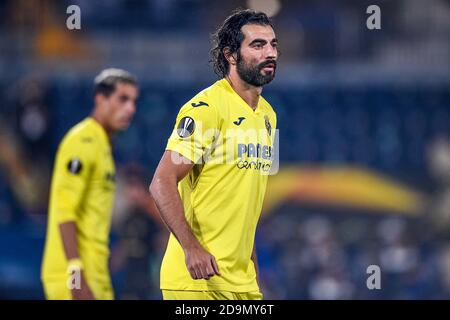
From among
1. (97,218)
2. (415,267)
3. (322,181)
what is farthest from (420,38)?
(97,218)

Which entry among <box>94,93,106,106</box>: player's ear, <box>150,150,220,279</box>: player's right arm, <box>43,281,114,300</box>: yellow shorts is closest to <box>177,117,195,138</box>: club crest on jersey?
<box>150,150,220,279</box>: player's right arm

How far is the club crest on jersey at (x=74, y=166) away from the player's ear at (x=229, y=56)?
253cm

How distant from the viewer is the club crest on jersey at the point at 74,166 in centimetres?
828

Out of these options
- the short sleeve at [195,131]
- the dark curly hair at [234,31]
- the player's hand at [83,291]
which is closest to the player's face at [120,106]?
the player's hand at [83,291]

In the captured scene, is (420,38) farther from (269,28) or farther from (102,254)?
(269,28)

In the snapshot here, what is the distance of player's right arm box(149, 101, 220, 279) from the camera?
541cm

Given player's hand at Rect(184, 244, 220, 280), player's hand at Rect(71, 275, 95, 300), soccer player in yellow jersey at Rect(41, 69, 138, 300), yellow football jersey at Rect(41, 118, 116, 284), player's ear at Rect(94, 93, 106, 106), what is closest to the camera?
player's hand at Rect(184, 244, 220, 280)

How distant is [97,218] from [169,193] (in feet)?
9.90

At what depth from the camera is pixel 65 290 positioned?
828cm

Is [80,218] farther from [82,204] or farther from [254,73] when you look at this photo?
[254,73]

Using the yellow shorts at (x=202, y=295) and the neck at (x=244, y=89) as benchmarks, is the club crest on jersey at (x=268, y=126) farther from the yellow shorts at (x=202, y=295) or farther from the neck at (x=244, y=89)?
the yellow shorts at (x=202, y=295)

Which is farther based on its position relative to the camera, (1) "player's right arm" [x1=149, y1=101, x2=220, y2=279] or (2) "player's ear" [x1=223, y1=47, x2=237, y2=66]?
(2) "player's ear" [x1=223, y1=47, x2=237, y2=66]

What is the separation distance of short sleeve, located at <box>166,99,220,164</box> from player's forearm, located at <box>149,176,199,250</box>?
21 centimetres

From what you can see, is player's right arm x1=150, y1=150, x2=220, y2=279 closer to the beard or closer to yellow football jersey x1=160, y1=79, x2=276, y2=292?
yellow football jersey x1=160, y1=79, x2=276, y2=292
